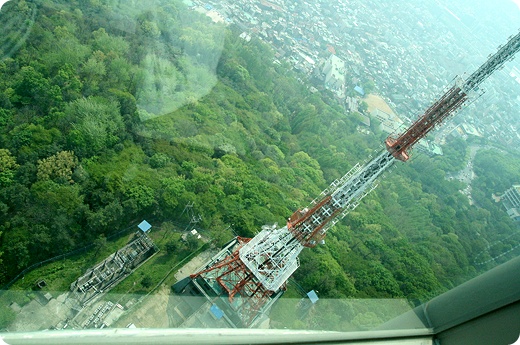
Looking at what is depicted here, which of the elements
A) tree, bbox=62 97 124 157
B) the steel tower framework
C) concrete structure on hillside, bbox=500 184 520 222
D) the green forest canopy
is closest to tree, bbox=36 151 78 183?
the green forest canopy

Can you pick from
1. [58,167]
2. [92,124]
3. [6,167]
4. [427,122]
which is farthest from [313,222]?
[6,167]

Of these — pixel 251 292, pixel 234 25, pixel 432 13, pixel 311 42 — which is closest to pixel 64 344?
pixel 251 292

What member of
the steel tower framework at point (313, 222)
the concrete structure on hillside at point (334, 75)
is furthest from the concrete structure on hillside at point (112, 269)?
the concrete structure on hillside at point (334, 75)

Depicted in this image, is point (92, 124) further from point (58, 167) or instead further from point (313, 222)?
point (313, 222)

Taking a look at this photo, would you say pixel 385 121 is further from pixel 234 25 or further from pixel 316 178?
pixel 234 25

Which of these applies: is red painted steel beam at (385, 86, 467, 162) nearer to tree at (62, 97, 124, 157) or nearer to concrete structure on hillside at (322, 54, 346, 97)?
tree at (62, 97, 124, 157)

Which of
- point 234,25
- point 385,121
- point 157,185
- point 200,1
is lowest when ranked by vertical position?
point 385,121
